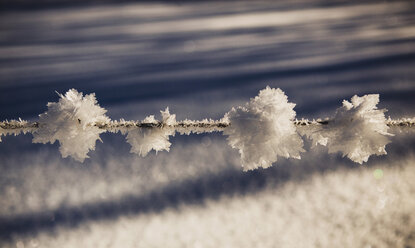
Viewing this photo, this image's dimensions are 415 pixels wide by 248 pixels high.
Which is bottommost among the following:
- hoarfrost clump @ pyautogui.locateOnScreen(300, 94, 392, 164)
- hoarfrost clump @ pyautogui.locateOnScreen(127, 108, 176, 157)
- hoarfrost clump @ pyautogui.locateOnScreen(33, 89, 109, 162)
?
hoarfrost clump @ pyautogui.locateOnScreen(300, 94, 392, 164)

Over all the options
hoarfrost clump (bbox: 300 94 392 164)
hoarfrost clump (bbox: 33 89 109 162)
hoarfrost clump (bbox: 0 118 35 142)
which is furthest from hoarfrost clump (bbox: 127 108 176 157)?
hoarfrost clump (bbox: 300 94 392 164)

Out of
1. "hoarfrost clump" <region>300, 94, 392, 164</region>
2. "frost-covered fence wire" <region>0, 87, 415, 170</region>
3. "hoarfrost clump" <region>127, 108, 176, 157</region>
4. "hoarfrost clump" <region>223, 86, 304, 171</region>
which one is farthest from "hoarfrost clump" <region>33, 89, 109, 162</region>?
"hoarfrost clump" <region>300, 94, 392, 164</region>

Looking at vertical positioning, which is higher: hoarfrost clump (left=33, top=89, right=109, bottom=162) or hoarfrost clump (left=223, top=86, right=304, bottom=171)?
hoarfrost clump (left=33, top=89, right=109, bottom=162)

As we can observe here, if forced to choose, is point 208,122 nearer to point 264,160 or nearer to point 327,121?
point 264,160

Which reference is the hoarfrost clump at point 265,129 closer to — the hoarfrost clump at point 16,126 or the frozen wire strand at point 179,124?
the frozen wire strand at point 179,124

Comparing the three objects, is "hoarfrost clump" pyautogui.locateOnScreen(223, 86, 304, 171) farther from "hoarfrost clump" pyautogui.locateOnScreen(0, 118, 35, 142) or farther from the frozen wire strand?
"hoarfrost clump" pyautogui.locateOnScreen(0, 118, 35, 142)

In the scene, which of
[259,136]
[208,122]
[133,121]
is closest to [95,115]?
[133,121]

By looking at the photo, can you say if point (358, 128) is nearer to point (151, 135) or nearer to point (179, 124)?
point (179, 124)

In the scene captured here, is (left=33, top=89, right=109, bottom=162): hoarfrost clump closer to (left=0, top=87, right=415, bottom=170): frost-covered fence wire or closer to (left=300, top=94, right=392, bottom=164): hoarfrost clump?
(left=0, top=87, right=415, bottom=170): frost-covered fence wire
